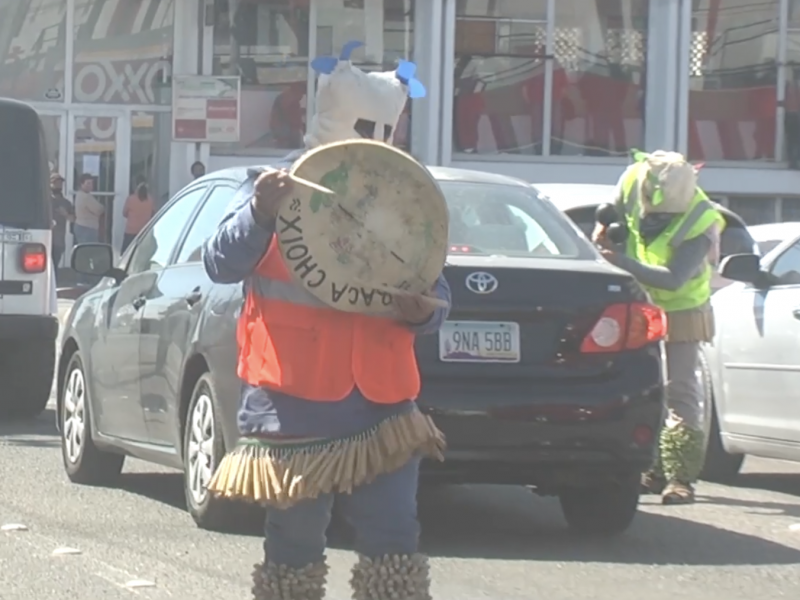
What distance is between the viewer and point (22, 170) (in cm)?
1205

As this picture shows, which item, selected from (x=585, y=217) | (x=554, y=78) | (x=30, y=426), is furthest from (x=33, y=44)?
(x=585, y=217)

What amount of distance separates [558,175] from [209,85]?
18.5 feet

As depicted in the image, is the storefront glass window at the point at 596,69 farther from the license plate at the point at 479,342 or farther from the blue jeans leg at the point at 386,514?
the blue jeans leg at the point at 386,514

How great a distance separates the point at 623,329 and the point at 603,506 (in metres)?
0.90

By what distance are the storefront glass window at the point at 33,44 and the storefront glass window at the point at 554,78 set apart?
6121mm

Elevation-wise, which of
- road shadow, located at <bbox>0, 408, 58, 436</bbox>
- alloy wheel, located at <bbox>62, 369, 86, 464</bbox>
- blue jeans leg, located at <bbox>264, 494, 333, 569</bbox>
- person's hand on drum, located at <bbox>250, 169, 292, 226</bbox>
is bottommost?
road shadow, located at <bbox>0, 408, 58, 436</bbox>

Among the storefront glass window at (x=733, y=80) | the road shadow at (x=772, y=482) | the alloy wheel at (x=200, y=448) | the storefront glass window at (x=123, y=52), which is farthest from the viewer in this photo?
the storefront glass window at (x=733, y=80)

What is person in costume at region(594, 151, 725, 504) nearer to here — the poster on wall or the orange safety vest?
the orange safety vest

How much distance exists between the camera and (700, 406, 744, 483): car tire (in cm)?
995

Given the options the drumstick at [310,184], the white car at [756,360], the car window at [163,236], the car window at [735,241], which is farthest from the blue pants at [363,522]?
the car window at [735,241]

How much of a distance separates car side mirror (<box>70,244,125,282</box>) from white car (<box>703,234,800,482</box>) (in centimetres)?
307

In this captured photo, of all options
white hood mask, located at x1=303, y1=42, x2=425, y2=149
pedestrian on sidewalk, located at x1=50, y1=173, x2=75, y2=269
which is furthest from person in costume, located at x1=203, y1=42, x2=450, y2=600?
pedestrian on sidewalk, located at x1=50, y1=173, x2=75, y2=269

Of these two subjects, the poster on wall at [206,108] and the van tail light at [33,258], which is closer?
the van tail light at [33,258]

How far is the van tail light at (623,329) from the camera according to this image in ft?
23.7
